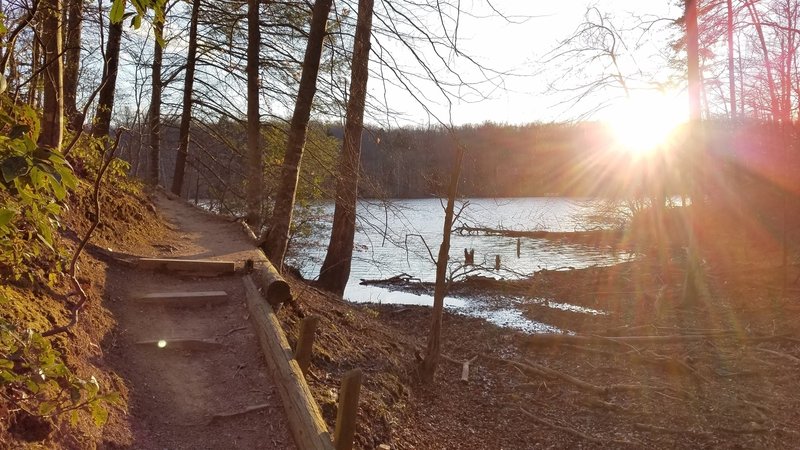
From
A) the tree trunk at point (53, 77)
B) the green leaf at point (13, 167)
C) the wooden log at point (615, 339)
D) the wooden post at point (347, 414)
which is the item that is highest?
the tree trunk at point (53, 77)

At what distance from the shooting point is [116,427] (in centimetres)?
354

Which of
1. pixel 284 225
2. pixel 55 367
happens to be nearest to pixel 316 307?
pixel 284 225

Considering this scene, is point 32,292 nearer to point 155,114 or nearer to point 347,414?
point 347,414

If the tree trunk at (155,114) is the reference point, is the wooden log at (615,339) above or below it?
below

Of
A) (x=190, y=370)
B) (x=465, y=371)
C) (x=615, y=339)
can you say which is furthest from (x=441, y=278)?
(x=615, y=339)

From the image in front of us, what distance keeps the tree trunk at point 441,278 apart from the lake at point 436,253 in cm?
26

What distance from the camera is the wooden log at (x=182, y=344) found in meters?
4.80

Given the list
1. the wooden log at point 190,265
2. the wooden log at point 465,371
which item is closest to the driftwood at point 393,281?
the wooden log at point 465,371

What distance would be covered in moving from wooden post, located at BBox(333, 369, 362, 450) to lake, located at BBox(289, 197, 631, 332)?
3417 mm

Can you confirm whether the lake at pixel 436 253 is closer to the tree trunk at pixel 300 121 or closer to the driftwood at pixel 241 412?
the tree trunk at pixel 300 121

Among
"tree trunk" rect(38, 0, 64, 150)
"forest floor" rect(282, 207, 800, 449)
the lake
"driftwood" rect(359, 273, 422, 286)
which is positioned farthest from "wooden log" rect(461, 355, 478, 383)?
"driftwood" rect(359, 273, 422, 286)

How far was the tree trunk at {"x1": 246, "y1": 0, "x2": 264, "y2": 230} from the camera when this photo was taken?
452 inches

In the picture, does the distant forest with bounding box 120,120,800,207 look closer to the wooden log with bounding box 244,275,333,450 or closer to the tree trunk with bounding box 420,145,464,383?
the tree trunk with bounding box 420,145,464,383

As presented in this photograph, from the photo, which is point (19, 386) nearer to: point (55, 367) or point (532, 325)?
point (55, 367)
